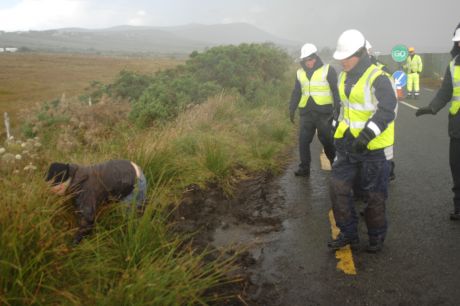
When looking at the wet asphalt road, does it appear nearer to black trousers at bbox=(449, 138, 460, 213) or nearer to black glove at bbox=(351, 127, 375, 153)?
black trousers at bbox=(449, 138, 460, 213)

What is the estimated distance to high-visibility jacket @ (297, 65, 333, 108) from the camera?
6.19 meters

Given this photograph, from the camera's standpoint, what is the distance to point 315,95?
6293 millimetres

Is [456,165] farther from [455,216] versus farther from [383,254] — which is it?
[383,254]

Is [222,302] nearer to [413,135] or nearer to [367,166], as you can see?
[367,166]

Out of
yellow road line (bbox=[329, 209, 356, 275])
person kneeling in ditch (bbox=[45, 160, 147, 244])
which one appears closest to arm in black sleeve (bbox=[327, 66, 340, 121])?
yellow road line (bbox=[329, 209, 356, 275])

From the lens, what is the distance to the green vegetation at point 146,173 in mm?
2861

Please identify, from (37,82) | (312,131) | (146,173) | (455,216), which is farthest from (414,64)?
(37,82)

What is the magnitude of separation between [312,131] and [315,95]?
0.62 metres

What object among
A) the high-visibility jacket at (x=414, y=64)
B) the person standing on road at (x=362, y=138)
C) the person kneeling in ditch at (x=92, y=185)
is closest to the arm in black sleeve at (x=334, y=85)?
the person standing on road at (x=362, y=138)

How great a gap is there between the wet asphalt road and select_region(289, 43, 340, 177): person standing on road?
671 millimetres

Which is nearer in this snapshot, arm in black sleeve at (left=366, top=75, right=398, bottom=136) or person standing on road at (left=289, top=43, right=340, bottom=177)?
arm in black sleeve at (left=366, top=75, right=398, bottom=136)

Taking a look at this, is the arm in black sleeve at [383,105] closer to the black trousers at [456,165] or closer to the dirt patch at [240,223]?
the black trousers at [456,165]

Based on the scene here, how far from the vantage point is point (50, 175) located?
152 inches

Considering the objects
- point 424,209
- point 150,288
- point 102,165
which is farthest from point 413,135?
point 150,288
